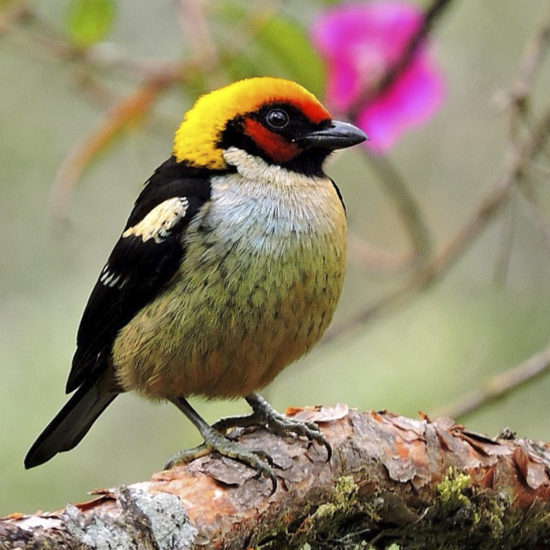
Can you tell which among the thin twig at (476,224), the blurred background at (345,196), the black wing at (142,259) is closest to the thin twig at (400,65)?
the blurred background at (345,196)

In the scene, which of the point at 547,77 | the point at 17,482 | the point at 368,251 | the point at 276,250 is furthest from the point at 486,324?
the point at 276,250

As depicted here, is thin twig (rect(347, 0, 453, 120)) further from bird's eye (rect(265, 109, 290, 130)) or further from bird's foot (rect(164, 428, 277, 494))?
bird's foot (rect(164, 428, 277, 494))

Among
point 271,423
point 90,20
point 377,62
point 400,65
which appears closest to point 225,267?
point 271,423

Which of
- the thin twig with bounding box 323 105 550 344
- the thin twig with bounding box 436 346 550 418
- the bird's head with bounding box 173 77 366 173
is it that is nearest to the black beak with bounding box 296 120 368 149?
the bird's head with bounding box 173 77 366 173

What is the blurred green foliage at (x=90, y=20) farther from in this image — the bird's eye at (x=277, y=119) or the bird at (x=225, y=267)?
the bird's eye at (x=277, y=119)

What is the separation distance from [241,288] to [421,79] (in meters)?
1.65

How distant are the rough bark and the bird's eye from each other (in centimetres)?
106

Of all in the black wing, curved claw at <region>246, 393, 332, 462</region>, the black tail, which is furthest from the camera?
the black tail

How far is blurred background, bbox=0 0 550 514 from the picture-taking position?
4.34 meters

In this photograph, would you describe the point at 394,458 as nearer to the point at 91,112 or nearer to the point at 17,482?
the point at 17,482

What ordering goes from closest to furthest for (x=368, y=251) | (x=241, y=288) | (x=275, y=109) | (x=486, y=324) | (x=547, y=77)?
1. (x=241, y=288)
2. (x=275, y=109)
3. (x=368, y=251)
4. (x=486, y=324)
5. (x=547, y=77)

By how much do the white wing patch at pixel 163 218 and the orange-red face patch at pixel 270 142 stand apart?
37 centimetres

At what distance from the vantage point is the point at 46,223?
779cm

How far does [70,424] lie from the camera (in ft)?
13.2
